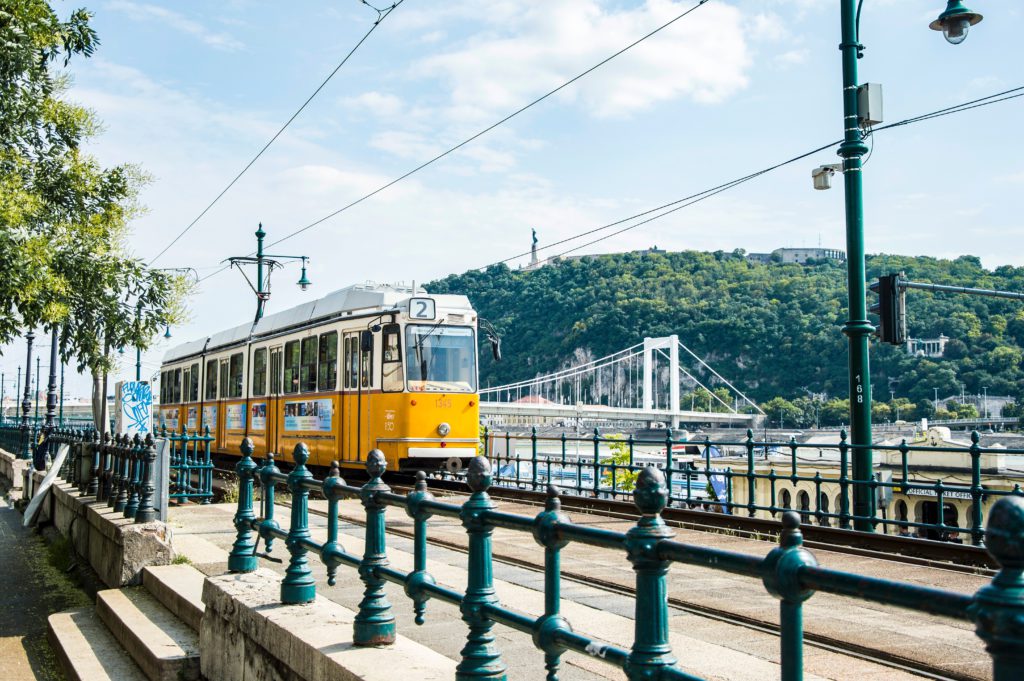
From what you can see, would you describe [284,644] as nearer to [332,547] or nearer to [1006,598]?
[332,547]

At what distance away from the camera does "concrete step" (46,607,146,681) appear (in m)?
7.25

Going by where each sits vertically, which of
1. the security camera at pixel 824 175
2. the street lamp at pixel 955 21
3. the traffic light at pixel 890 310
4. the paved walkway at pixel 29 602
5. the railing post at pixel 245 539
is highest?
the street lamp at pixel 955 21

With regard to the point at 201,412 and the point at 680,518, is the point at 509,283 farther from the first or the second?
the point at 680,518

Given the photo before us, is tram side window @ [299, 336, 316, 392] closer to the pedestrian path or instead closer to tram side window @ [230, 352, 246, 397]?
tram side window @ [230, 352, 246, 397]

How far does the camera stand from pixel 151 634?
7254 mm

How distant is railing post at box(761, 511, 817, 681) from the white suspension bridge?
1955 inches

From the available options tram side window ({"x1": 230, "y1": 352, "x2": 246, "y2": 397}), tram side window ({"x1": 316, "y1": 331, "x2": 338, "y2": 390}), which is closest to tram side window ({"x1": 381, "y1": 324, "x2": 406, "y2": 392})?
tram side window ({"x1": 316, "y1": 331, "x2": 338, "y2": 390})

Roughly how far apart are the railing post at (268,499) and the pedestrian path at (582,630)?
0.68 m

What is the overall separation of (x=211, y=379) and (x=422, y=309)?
9.51m

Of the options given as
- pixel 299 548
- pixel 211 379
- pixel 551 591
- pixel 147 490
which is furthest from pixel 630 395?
pixel 551 591

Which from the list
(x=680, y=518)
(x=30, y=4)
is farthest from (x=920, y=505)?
(x=30, y=4)

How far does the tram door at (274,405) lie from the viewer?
63.6 feet

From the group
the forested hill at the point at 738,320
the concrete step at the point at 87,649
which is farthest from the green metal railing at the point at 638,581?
the forested hill at the point at 738,320

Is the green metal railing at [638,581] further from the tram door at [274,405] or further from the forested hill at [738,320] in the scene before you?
the forested hill at [738,320]
